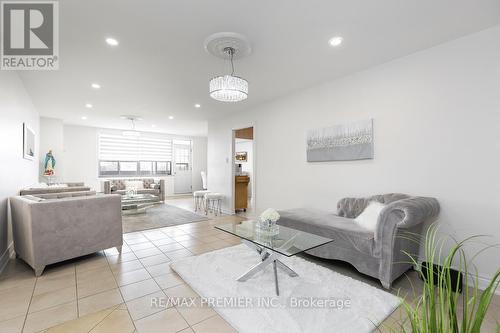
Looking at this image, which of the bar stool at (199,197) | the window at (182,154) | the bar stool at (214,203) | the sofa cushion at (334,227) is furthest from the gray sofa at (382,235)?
the window at (182,154)

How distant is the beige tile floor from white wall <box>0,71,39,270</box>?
0.54m

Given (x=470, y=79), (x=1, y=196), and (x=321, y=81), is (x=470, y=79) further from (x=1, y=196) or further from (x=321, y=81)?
(x=1, y=196)


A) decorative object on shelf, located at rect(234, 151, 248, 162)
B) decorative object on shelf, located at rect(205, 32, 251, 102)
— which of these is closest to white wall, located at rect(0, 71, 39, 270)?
decorative object on shelf, located at rect(205, 32, 251, 102)

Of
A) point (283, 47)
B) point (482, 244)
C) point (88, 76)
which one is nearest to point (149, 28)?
point (283, 47)

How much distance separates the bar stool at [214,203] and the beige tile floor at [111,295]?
8.03ft

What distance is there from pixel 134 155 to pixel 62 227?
21.1 feet

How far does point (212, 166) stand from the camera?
652 cm

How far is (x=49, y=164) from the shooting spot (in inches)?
238

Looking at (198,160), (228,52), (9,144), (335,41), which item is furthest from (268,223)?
(198,160)

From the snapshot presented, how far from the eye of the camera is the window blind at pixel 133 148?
8109 mm

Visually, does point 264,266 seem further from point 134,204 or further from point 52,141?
point 52,141

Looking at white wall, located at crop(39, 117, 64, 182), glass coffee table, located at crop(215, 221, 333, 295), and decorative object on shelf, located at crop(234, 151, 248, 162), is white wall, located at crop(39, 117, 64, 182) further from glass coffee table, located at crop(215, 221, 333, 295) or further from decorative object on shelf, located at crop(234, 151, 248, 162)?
glass coffee table, located at crop(215, 221, 333, 295)

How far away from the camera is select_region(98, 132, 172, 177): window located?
8.14 metres

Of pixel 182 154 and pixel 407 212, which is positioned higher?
pixel 182 154
